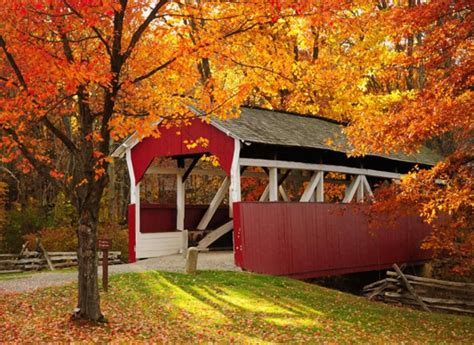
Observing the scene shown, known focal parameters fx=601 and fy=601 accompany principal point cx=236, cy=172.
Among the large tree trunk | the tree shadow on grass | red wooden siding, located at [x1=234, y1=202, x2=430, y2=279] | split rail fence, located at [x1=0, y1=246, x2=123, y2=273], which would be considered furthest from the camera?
split rail fence, located at [x1=0, y1=246, x2=123, y2=273]

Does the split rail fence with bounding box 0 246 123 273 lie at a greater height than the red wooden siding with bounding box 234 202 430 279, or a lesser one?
lesser

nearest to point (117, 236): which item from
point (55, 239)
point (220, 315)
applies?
point (55, 239)

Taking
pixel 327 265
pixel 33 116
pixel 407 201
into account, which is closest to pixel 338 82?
pixel 327 265

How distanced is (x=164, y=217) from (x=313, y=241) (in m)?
5.13

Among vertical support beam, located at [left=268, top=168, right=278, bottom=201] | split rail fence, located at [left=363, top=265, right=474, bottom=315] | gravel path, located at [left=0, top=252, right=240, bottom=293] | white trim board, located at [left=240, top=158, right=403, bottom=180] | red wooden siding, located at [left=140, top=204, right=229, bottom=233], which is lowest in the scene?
split rail fence, located at [left=363, top=265, right=474, bottom=315]

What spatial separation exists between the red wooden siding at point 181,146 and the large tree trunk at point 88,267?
635 centimetres

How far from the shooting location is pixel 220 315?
437 inches

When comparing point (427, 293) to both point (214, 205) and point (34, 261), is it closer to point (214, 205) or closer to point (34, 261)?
point (214, 205)

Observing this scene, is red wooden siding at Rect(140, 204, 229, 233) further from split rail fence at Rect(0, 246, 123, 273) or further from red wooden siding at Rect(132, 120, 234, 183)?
split rail fence at Rect(0, 246, 123, 273)

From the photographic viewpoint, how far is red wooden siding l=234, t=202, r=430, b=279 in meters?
15.5

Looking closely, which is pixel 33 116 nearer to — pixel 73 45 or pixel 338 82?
pixel 73 45

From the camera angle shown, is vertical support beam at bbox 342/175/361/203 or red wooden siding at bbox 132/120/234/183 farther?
vertical support beam at bbox 342/175/361/203

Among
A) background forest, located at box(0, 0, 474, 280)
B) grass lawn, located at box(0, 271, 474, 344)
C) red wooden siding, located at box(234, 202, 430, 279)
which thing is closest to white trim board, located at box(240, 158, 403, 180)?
red wooden siding, located at box(234, 202, 430, 279)

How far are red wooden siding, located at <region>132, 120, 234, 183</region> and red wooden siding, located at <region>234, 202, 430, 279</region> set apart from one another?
5.46ft
